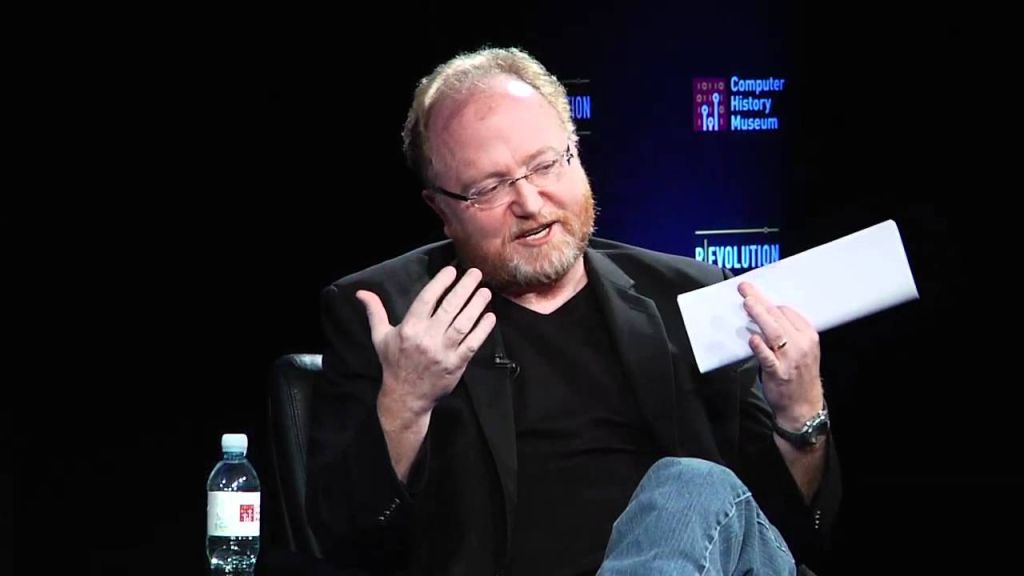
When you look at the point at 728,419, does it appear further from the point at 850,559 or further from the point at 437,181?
the point at 850,559

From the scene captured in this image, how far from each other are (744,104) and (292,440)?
2.38m

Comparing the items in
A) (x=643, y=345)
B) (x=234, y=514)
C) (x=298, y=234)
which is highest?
(x=298, y=234)

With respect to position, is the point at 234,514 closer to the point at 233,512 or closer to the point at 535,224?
the point at 233,512

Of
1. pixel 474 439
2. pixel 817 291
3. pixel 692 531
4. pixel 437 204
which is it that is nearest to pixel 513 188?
pixel 437 204

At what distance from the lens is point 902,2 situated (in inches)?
174

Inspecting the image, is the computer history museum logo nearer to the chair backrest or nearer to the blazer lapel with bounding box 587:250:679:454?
the blazer lapel with bounding box 587:250:679:454

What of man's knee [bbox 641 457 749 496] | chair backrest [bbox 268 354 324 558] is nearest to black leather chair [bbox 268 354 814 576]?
chair backrest [bbox 268 354 324 558]

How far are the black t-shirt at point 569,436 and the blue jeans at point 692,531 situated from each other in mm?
443

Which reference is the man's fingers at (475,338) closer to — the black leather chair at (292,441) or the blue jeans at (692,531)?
the blue jeans at (692,531)

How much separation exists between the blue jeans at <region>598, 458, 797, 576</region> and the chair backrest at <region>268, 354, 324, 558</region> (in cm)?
80

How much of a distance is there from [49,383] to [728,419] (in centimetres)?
262

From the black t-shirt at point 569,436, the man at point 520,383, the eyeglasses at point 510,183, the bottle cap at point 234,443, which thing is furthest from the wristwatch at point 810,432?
the bottle cap at point 234,443

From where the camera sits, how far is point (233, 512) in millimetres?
2336

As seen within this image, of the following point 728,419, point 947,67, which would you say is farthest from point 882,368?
point 728,419
